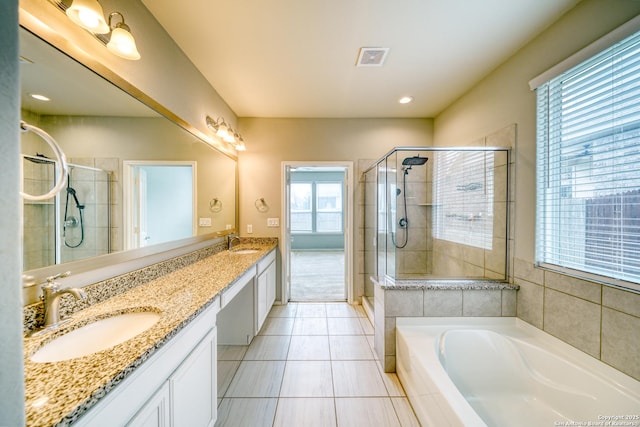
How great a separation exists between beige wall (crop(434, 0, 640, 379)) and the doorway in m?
2.68

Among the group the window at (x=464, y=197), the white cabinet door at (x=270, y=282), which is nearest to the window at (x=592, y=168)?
the window at (x=464, y=197)

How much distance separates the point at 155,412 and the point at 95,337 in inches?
17.4

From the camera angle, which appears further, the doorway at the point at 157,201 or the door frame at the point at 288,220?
the door frame at the point at 288,220

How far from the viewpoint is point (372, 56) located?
2.04 meters

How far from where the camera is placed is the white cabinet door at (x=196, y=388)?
105cm

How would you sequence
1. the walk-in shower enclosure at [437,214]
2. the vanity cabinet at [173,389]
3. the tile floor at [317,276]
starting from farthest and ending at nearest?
the tile floor at [317,276]
the walk-in shower enclosure at [437,214]
the vanity cabinet at [173,389]

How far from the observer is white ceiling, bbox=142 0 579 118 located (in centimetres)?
157

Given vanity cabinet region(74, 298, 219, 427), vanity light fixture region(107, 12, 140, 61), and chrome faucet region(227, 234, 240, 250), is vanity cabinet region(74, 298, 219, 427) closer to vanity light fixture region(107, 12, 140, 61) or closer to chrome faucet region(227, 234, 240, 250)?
vanity light fixture region(107, 12, 140, 61)

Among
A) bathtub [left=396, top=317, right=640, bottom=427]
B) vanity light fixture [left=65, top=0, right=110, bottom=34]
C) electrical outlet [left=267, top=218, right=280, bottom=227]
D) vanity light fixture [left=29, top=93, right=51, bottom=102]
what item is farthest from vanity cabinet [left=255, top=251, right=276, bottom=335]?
vanity light fixture [left=65, top=0, right=110, bottom=34]

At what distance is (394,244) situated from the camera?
2.49 m

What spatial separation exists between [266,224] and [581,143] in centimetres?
299

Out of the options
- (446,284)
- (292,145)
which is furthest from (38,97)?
(446,284)

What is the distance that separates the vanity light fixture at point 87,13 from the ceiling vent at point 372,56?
160 cm

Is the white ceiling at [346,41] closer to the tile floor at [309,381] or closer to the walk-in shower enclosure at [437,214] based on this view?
the walk-in shower enclosure at [437,214]
